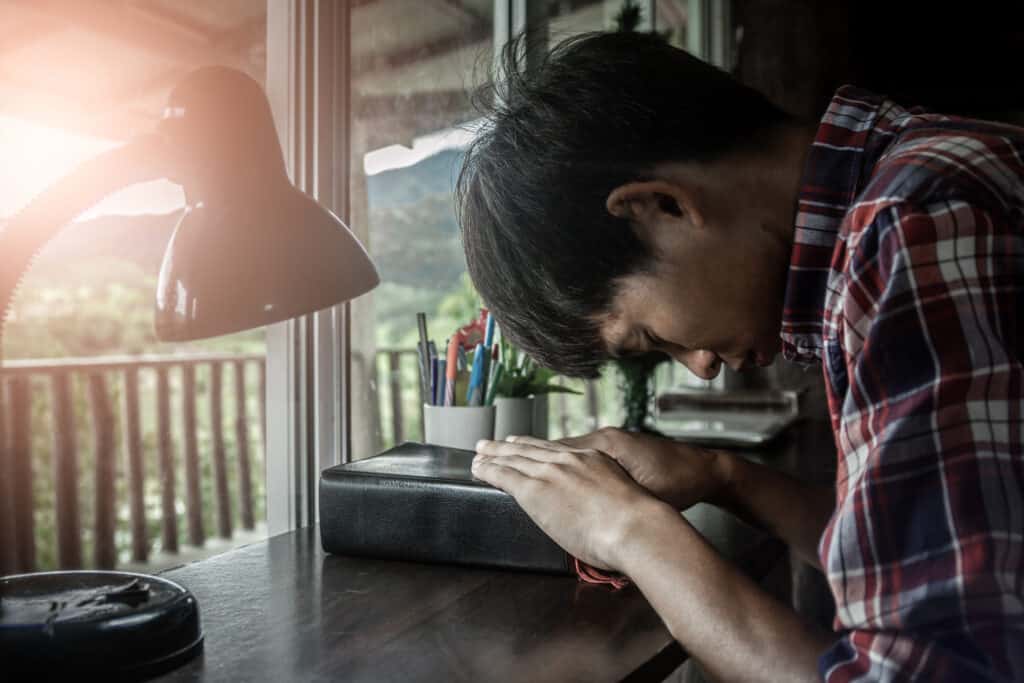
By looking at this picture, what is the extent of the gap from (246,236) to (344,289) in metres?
0.14

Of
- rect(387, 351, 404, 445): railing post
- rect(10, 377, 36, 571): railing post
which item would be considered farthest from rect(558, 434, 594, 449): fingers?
rect(10, 377, 36, 571): railing post

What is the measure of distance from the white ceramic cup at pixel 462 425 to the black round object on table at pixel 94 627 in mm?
545

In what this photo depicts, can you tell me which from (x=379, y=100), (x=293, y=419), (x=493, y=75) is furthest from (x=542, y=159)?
(x=379, y=100)

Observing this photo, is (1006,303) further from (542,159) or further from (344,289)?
(344,289)

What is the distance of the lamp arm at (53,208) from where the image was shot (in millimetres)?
571

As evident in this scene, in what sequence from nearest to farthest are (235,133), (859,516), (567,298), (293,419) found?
1. (859,516)
2. (235,133)
3. (567,298)
4. (293,419)

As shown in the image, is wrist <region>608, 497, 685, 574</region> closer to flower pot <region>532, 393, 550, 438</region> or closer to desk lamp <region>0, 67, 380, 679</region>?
desk lamp <region>0, 67, 380, 679</region>

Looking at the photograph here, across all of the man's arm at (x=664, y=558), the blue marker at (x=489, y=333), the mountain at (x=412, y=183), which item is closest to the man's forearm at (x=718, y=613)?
the man's arm at (x=664, y=558)

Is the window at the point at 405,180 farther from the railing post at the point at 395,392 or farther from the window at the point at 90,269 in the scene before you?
the window at the point at 90,269

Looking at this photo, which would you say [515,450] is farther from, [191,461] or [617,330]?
[191,461]

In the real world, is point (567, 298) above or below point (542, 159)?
below

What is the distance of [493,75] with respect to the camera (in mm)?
1010

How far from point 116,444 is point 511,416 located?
159cm

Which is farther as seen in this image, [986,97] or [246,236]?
[986,97]
